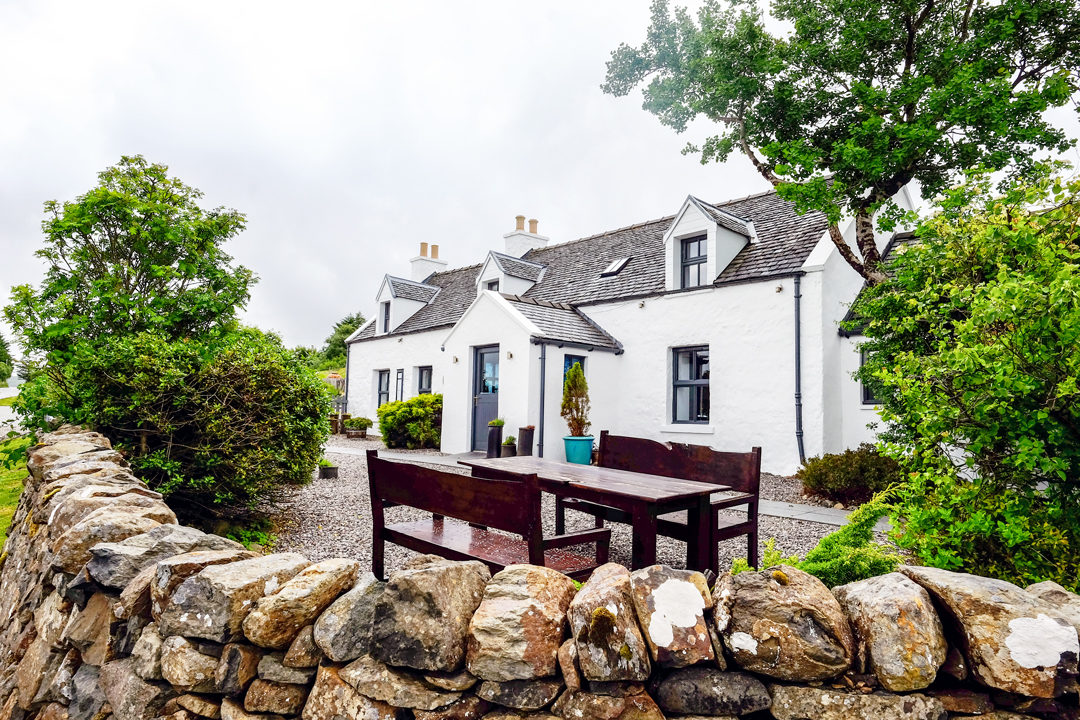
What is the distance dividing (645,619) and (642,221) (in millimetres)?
17289

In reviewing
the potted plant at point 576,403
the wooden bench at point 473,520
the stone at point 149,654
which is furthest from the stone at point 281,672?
the potted plant at point 576,403

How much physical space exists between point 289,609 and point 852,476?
802 cm

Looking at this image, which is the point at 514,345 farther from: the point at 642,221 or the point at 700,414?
the point at 642,221

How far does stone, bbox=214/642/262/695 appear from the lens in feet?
7.48

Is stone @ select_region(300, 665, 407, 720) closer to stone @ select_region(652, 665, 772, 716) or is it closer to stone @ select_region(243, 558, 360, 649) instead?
stone @ select_region(243, 558, 360, 649)

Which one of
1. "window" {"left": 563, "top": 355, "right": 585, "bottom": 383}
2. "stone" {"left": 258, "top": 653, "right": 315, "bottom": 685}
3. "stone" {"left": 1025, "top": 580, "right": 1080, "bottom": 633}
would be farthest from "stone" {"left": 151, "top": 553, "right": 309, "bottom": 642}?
"window" {"left": 563, "top": 355, "right": 585, "bottom": 383}

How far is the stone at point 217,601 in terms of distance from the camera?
7.56 ft

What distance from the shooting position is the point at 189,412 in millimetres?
5340

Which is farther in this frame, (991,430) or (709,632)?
(991,430)

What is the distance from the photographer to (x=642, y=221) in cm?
1814

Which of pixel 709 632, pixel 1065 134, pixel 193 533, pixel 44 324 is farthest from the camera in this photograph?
pixel 1065 134

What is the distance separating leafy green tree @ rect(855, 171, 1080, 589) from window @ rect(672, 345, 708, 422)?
9542mm

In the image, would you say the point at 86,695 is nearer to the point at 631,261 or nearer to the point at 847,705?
the point at 847,705

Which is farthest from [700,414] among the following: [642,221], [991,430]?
[991,430]
